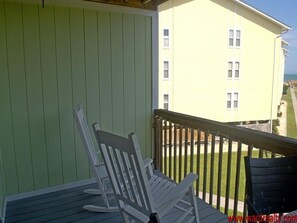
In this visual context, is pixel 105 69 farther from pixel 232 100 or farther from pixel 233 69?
pixel 232 100

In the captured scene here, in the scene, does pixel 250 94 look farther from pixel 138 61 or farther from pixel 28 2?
pixel 28 2

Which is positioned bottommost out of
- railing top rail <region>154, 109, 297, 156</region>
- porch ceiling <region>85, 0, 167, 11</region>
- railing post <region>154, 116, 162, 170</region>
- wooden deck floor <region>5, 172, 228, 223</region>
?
wooden deck floor <region>5, 172, 228, 223</region>

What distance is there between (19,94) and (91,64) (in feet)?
2.90

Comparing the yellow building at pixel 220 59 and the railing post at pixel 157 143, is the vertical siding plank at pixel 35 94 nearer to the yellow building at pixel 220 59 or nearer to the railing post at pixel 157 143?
the railing post at pixel 157 143

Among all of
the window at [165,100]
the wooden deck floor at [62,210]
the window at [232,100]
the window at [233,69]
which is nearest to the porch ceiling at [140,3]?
the wooden deck floor at [62,210]

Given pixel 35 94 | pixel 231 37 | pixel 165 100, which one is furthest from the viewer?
pixel 231 37

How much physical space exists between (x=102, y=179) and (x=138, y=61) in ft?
5.51

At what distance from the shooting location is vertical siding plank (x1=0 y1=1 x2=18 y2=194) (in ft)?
8.34

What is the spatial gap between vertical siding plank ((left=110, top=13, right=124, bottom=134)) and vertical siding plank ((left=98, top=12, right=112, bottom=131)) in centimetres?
6

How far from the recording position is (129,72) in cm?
334

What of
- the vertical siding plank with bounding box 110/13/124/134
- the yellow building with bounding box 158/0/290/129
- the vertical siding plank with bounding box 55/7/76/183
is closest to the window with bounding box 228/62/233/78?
the yellow building with bounding box 158/0/290/129

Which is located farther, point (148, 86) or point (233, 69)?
point (233, 69)

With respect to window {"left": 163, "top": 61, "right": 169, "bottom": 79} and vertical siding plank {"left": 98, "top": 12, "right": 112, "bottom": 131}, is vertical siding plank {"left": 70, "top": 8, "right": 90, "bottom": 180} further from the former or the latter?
window {"left": 163, "top": 61, "right": 169, "bottom": 79}

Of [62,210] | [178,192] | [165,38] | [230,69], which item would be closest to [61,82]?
[62,210]
